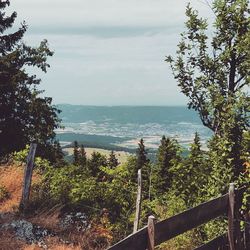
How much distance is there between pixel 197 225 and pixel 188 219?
309mm

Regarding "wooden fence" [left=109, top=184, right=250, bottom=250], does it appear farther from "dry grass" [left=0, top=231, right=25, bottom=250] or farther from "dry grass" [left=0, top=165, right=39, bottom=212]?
"dry grass" [left=0, top=165, right=39, bottom=212]

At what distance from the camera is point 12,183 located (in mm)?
16156

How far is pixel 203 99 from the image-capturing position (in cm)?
2169

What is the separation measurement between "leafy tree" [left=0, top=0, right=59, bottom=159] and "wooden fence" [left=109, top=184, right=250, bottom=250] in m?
25.7

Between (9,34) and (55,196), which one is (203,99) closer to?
(55,196)

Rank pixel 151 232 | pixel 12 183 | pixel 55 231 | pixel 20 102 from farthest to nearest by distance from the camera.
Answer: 1. pixel 20 102
2. pixel 12 183
3. pixel 55 231
4. pixel 151 232

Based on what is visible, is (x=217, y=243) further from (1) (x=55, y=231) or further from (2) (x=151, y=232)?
(1) (x=55, y=231)

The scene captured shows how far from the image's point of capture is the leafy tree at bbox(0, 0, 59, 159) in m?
33.8

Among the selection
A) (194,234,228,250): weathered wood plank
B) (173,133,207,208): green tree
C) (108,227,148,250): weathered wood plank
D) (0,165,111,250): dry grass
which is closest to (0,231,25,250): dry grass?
(0,165,111,250): dry grass

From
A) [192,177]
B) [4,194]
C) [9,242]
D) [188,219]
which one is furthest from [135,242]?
[4,194]

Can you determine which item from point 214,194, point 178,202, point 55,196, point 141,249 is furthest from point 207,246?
point 55,196

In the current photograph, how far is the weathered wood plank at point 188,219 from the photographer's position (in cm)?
635

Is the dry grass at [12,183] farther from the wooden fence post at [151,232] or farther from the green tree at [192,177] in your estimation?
the wooden fence post at [151,232]

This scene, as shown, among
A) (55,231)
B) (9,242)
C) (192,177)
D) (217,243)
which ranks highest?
(192,177)
